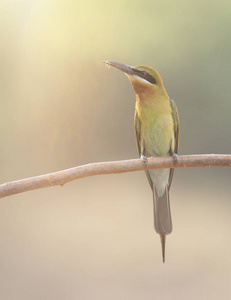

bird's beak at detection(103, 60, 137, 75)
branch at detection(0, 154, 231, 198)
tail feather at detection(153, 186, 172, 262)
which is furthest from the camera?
tail feather at detection(153, 186, 172, 262)

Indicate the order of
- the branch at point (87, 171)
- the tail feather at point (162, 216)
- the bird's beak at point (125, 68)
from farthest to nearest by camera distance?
the tail feather at point (162, 216)
the bird's beak at point (125, 68)
the branch at point (87, 171)

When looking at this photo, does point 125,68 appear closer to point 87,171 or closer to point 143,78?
point 143,78

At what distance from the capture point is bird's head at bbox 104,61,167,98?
74.2 inches

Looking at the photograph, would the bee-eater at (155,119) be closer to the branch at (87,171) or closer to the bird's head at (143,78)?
the bird's head at (143,78)

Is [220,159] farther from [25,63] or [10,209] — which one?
[25,63]

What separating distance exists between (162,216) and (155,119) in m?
0.55

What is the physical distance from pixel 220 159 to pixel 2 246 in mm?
1507

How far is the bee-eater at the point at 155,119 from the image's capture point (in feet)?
6.28

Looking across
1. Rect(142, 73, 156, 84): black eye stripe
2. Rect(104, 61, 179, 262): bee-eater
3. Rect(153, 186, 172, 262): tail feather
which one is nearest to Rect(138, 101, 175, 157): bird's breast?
Rect(104, 61, 179, 262): bee-eater

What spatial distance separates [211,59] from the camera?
2.53 m

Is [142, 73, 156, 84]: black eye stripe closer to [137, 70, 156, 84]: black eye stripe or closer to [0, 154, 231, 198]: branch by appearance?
[137, 70, 156, 84]: black eye stripe

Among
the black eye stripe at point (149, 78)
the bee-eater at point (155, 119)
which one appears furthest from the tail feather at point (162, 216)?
the black eye stripe at point (149, 78)

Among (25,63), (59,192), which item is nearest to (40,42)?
(25,63)

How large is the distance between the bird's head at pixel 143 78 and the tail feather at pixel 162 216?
1.87ft
